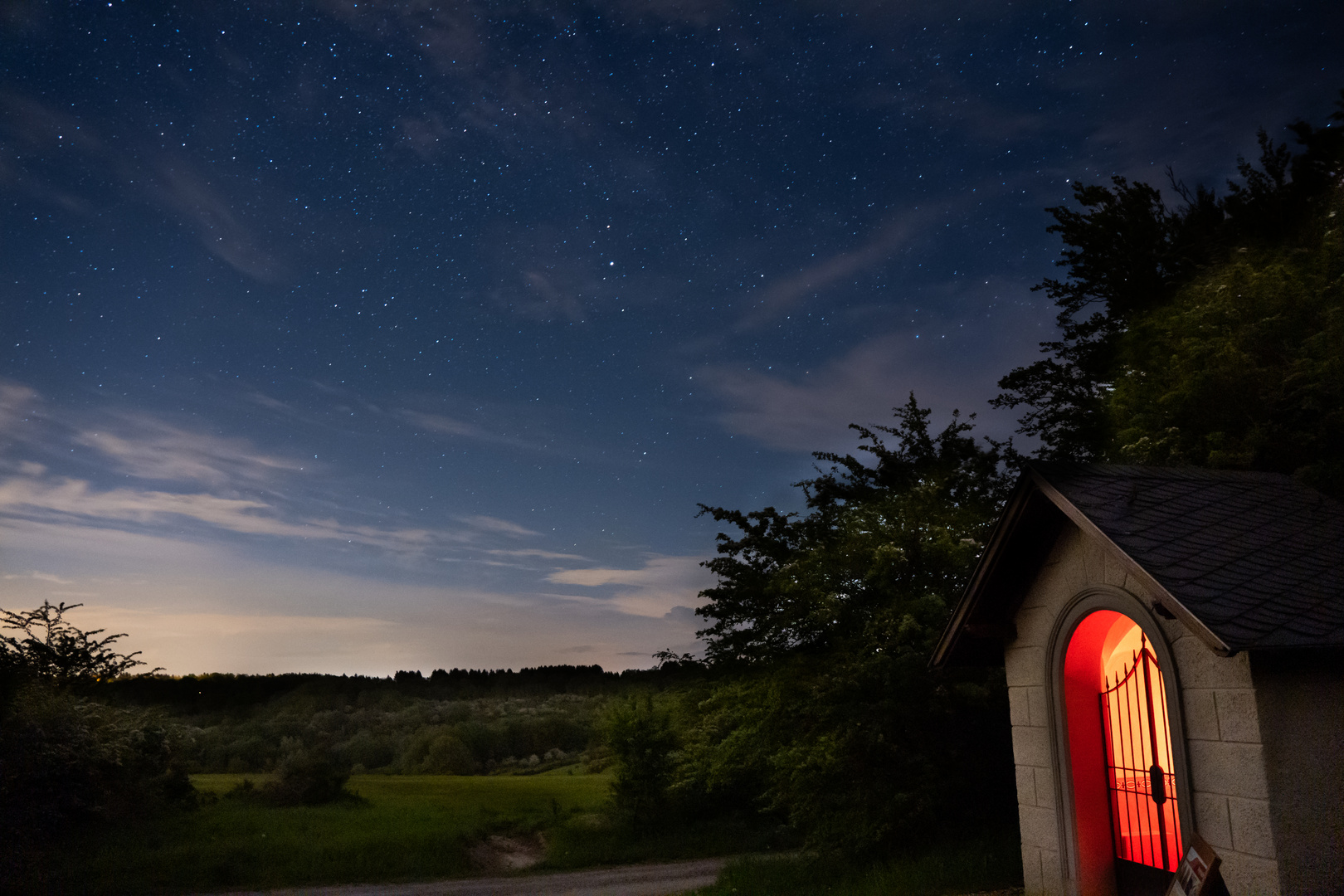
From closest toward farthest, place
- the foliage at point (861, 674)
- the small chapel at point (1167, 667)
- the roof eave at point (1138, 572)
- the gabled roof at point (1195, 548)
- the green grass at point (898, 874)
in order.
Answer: the roof eave at point (1138, 572), the small chapel at point (1167, 667), the gabled roof at point (1195, 548), the green grass at point (898, 874), the foliage at point (861, 674)

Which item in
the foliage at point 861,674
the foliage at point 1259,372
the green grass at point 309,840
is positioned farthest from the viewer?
the green grass at point 309,840

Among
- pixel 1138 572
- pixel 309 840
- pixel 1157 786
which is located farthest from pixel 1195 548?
pixel 309 840

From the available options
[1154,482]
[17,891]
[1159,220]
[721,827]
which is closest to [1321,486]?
[1154,482]

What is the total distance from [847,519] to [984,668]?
400 centimetres

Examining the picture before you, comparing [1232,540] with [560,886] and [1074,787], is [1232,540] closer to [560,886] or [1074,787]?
[1074,787]

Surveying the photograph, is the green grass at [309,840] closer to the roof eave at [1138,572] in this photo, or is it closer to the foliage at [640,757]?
the foliage at [640,757]

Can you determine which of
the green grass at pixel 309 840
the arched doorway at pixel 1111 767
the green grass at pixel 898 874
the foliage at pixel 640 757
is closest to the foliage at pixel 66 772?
the green grass at pixel 309 840

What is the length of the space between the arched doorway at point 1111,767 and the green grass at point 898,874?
2825mm

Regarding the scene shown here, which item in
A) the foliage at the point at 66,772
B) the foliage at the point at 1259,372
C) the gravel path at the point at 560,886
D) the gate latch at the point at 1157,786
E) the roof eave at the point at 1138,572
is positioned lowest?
the gravel path at the point at 560,886

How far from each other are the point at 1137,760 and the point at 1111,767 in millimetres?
894

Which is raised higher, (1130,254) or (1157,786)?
(1130,254)

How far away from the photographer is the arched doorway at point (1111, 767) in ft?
28.0

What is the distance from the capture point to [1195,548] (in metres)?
7.82

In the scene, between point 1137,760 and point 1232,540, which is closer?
point 1232,540
